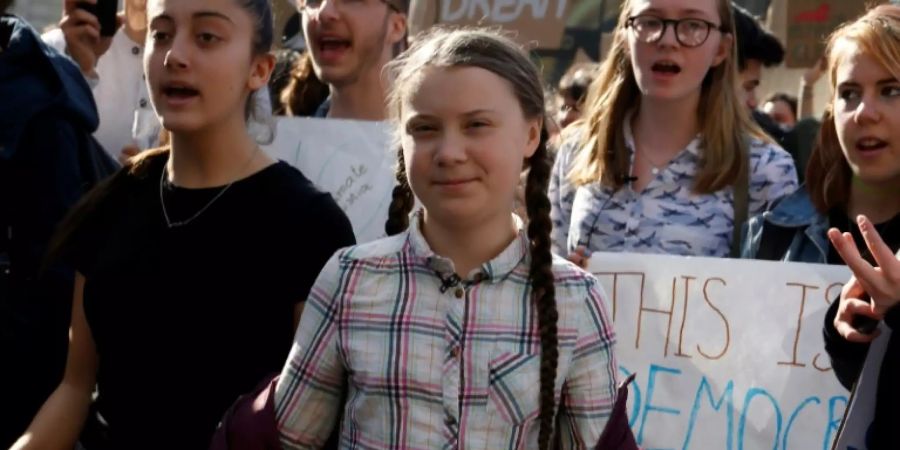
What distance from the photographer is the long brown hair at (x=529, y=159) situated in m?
2.79

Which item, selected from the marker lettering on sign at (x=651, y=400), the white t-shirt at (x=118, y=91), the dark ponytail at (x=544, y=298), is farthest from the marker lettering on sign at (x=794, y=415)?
the white t-shirt at (x=118, y=91)

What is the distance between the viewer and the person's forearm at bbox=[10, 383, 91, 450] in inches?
135

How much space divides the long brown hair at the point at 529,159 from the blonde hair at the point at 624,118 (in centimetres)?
119

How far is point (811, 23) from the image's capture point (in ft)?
27.0

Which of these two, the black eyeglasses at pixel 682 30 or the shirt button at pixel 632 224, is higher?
the black eyeglasses at pixel 682 30

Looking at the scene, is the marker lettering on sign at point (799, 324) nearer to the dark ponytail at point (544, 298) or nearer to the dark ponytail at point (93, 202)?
the dark ponytail at point (544, 298)

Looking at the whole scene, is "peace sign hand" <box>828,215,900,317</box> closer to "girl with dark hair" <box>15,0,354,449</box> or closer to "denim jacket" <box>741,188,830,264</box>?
"denim jacket" <box>741,188,830,264</box>

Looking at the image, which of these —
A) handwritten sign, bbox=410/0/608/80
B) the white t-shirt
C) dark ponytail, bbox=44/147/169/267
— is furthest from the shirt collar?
handwritten sign, bbox=410/0/608/80

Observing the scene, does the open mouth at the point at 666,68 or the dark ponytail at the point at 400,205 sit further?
the open mouth at the point at 666,68

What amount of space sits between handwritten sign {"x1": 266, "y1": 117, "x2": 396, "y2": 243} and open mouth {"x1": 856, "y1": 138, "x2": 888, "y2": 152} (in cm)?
121

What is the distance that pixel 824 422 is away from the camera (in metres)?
3.93

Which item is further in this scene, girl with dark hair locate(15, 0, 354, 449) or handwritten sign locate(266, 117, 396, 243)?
handwritten sign locate(266, 117, 396, 243)

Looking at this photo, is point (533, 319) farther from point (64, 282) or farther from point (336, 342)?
point (64, 282)

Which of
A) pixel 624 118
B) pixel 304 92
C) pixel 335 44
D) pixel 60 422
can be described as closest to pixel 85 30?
pixel 304 92
